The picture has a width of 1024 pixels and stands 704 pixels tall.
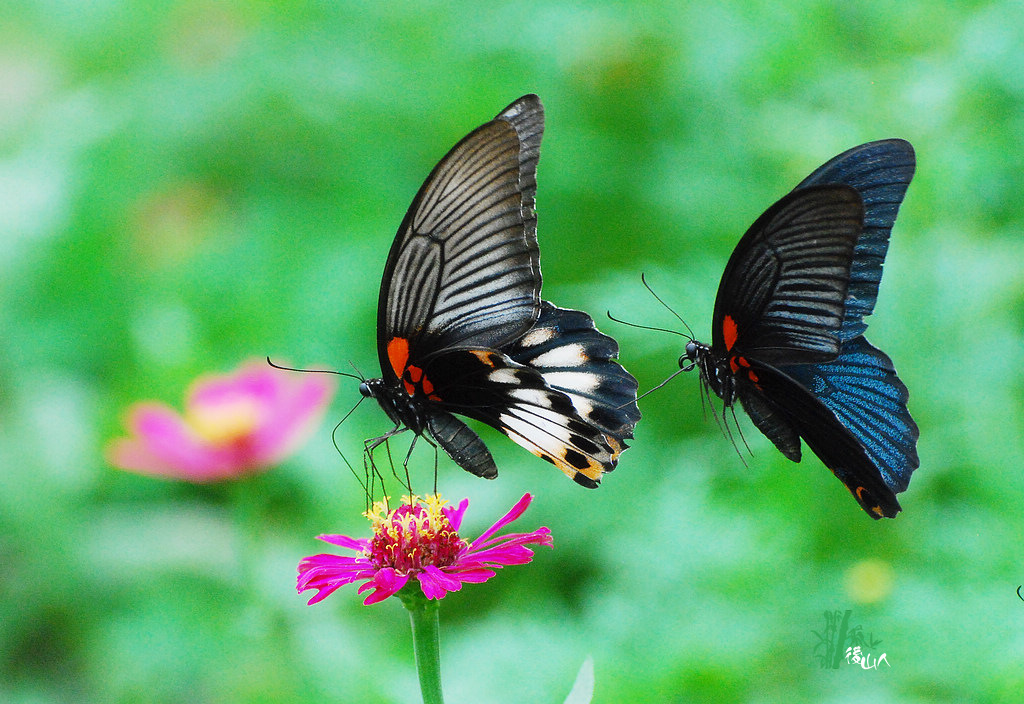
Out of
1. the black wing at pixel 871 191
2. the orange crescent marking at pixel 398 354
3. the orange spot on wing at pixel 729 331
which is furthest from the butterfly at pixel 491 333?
the black wing at pixel 871 191

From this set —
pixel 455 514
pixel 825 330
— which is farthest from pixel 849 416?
pixel 455 514

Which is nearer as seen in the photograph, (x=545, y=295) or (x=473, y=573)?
(x=473, y=573)

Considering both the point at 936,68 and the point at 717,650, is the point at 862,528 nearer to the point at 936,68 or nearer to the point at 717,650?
the point at 717,650

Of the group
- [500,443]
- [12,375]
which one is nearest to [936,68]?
[500,443]

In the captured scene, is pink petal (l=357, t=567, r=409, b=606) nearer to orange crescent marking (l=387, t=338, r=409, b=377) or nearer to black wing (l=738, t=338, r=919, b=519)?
orange crescent marking (l=387, t=338, r=409, b=377)

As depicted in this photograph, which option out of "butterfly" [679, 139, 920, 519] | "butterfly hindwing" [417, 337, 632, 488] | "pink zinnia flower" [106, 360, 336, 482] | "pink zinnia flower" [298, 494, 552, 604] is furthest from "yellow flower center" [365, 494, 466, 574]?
"pink zinnia flower" [106, 360, 336, 482]

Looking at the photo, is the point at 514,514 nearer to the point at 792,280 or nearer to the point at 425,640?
the point at 425,640
